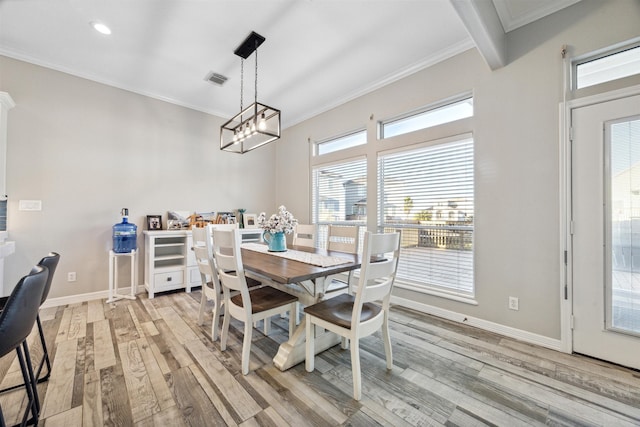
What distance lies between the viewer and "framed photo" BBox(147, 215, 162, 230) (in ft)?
12.6

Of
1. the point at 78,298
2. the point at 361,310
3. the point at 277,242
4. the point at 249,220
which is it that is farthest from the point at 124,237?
the point at 361,310

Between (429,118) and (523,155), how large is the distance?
1.11 meters

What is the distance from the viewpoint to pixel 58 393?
163cm

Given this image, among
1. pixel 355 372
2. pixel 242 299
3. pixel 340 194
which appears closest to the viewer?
pixel 355 372

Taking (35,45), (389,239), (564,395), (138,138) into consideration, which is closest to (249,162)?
(138,138)

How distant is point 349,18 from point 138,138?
3.37 meters

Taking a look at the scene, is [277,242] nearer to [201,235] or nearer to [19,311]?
[201,235]

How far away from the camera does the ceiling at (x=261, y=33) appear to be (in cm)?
227

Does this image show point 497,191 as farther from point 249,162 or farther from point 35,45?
point 35,45

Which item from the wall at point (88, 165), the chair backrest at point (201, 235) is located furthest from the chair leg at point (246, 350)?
the wall at point (88, 165)

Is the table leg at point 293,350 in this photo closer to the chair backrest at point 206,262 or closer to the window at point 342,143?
the chair backrest at point 206,262

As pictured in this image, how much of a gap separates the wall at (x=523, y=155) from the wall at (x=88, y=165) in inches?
151

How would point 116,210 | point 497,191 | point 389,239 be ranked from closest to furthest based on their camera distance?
point 389,239 → point 497,191 → point 116,210

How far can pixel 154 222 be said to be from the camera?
3.88m
